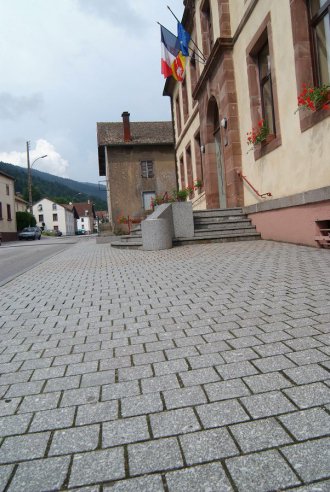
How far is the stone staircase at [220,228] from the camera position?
35.0 feet

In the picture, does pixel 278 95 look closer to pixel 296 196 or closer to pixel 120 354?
pixel 296 196

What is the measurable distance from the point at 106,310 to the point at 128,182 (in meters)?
32.0

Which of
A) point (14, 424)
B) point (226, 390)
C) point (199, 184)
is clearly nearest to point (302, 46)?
point (226, 390)

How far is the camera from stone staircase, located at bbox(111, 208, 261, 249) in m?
10.7

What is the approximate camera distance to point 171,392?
2.20 m

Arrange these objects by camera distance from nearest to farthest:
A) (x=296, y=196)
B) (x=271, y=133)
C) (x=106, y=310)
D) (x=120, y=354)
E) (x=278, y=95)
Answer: (x=120, y=354), (x=106, y=310), (x=296, y=196), (x=278, y=95), (x=271, y=133)

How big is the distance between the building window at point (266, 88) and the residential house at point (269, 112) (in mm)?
26

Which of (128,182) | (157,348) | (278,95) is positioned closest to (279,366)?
(157,348)

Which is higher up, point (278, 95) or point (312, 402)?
point (278, 95)

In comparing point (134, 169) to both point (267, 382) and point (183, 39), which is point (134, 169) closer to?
point (183, 39)

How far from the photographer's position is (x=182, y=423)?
1.87 m

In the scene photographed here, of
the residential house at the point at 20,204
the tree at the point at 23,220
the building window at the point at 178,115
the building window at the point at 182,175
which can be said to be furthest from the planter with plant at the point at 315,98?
the residential house at the point at 20,204

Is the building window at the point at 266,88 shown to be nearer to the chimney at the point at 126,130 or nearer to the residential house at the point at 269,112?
the residential house at the point at 269,112

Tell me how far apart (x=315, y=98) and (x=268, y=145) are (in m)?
2.76
